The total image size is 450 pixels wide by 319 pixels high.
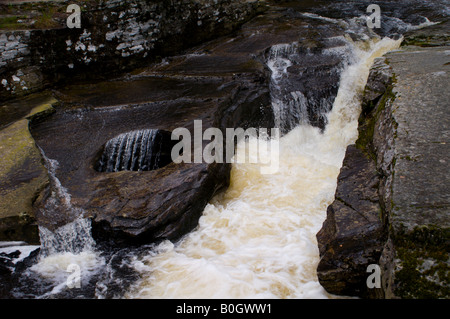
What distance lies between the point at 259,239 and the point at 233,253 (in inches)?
15.2

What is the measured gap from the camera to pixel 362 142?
5.08 meters

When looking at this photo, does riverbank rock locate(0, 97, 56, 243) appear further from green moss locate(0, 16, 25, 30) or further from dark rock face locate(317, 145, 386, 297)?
dark rock face locate(317, 145, 386, 297)

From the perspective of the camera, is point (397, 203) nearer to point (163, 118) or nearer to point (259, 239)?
point (259, 239)

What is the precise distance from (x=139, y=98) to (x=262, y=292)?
418 centimetres

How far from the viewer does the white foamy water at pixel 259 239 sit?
370cm

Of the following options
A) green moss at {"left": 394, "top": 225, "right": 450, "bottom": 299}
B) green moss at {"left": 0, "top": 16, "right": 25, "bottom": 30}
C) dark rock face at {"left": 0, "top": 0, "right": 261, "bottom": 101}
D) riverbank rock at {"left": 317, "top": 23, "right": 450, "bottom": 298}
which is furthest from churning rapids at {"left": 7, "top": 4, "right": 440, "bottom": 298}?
green moss at {"left": 0, "top": 16, "right": 25, "bottom": 30}

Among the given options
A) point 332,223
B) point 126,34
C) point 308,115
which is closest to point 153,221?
point 332,223

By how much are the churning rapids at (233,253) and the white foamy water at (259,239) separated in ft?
0.03

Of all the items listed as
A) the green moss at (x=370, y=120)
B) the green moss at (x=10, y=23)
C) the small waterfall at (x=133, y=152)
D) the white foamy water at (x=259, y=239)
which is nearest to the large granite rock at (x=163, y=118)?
the small waterfall at (x=133, y=152)

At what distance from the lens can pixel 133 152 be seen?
213 inches

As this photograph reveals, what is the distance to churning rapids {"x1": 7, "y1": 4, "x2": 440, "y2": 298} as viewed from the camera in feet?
12.2

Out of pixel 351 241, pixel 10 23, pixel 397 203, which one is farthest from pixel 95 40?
pixel 397 203

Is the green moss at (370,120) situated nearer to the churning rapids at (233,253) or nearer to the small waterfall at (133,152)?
the churning rapids at (233,253)
